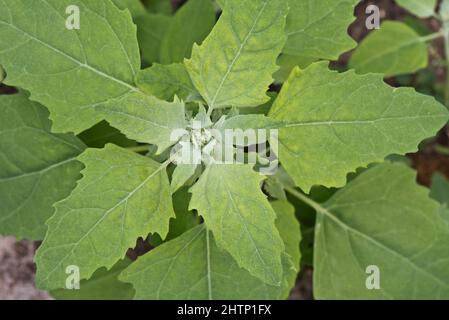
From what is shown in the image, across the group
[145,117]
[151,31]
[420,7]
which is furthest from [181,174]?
[420,7]

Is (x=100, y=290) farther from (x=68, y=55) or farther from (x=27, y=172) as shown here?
(x=68, y=55)

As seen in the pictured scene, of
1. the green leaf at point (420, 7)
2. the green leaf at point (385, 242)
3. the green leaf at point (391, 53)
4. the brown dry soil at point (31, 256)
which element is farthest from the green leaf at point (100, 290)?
the green leaf at point (420, 7)

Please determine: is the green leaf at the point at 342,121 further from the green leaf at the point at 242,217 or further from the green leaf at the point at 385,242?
the green leaf at the point at 385,242

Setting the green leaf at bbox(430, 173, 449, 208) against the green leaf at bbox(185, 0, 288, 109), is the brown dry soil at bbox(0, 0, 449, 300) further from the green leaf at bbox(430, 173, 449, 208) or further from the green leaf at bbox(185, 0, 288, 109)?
the green leaf at bbox(185, 0, 288, 109)

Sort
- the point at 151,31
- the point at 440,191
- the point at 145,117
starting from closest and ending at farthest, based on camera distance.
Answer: the point at 145,117, the point at 151,31, the point at 440,191

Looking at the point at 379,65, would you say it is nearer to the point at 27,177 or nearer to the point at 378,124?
the point at 378,124

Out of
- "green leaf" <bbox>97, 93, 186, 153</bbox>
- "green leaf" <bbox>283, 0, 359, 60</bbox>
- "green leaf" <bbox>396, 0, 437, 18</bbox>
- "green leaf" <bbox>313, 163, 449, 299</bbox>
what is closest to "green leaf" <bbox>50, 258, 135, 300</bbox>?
"green leaf" <bbox>313, 163, 449, 299</bbox>
